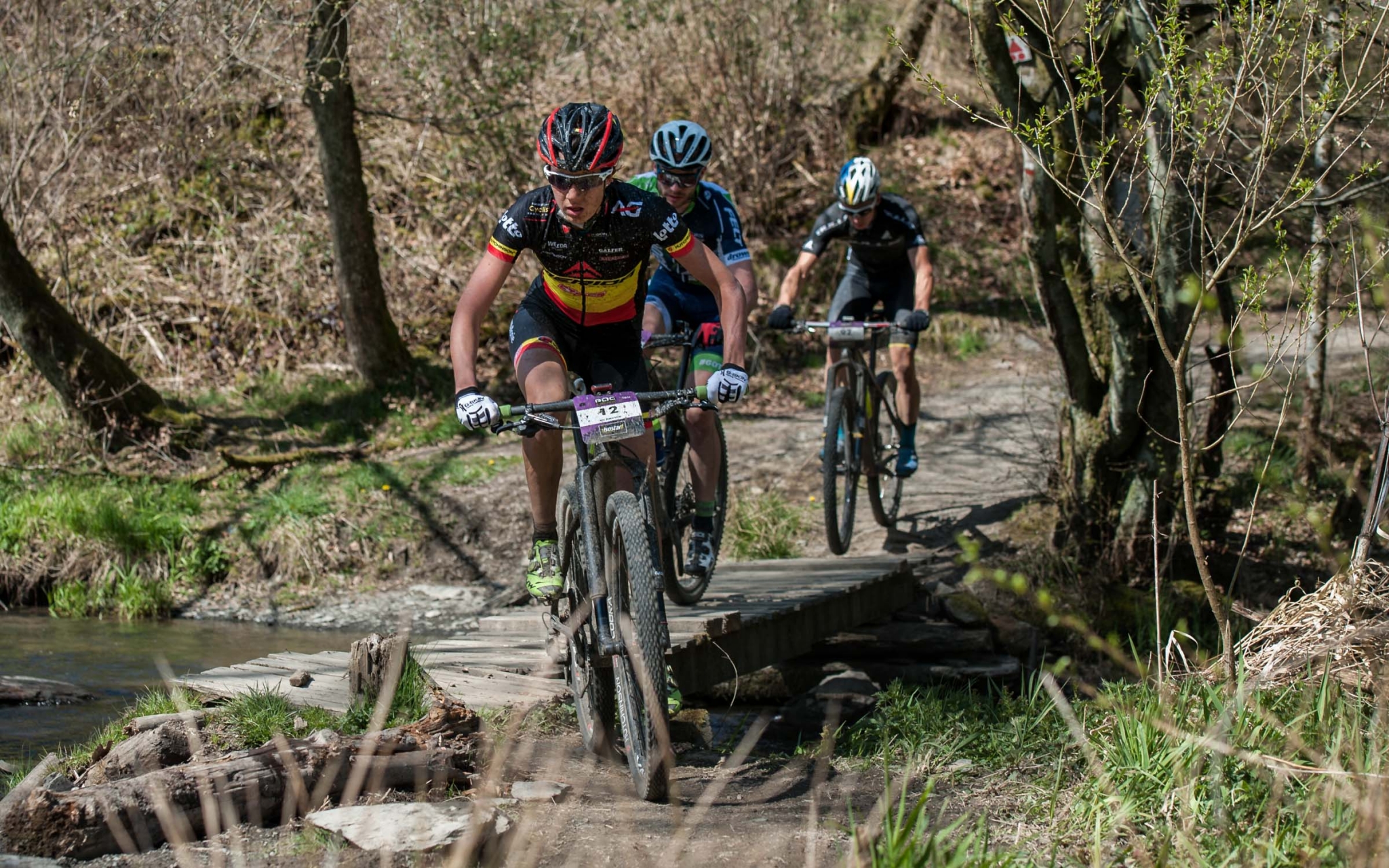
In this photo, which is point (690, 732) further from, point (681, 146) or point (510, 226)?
point (681, 146)

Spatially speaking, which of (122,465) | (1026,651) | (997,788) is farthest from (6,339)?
(997,788)

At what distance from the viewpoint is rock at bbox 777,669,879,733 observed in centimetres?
666

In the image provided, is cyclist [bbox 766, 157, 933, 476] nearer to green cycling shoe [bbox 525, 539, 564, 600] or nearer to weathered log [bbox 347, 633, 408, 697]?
green cycling shoe [bbox 525, 539, 564, 600]

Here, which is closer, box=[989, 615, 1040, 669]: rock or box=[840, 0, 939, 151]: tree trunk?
box=[989, 615, 1040, 669]: rock

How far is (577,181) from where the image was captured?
4531mm

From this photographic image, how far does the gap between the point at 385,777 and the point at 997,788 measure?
6.72ft

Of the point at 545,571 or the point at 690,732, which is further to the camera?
the point at 690,732

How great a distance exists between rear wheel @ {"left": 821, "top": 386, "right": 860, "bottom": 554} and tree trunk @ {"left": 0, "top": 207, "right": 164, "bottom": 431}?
6.03 meters

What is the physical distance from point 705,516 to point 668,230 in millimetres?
1737

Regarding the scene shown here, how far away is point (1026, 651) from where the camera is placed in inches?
310

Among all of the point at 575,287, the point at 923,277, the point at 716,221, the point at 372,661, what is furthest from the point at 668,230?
the point at 923,277

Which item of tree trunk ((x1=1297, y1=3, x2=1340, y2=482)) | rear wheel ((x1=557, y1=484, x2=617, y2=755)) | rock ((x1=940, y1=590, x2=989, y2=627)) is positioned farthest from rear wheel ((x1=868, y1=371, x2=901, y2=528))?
rear wheel ((x1=557, y1=484, x2=617, y2=755))

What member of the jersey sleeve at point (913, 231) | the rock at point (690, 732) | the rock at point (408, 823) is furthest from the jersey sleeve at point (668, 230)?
the jersey sleeve at point (913, 231)

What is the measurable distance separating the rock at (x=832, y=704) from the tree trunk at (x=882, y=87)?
925cm
